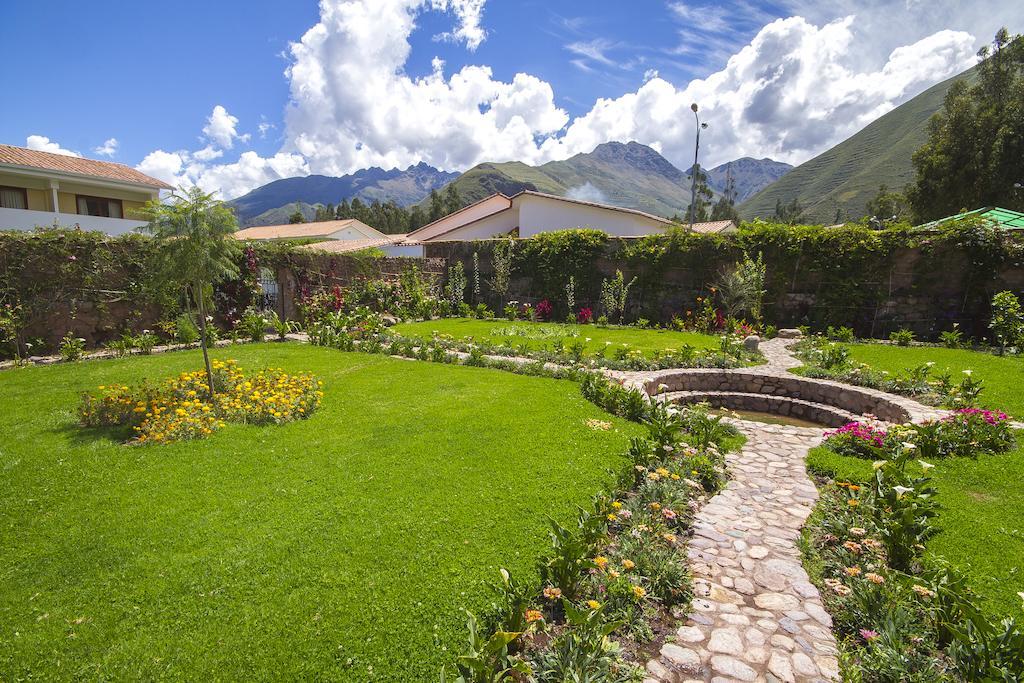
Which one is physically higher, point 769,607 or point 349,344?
point 349,344

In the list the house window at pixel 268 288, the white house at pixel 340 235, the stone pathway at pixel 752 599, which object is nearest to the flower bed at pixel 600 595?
the stone pathway at pixel 752 599

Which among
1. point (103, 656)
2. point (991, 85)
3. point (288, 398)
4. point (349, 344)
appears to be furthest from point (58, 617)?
point (991, 85)

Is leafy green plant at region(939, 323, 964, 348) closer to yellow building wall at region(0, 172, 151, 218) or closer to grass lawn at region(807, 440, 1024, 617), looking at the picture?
grass lawn at region(807, 440, 1024, 617)

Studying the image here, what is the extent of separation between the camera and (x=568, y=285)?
17.2 meters

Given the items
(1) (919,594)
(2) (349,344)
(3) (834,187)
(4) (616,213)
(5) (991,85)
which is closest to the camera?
(1) (919,594)

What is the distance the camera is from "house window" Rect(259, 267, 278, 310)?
46.6ft

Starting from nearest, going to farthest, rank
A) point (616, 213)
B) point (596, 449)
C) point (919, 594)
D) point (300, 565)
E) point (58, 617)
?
point (58, 617) → point (919, 594) → point (300, 565) → point (596, 449) → point (616, 213)

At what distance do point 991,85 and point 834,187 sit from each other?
295 feet

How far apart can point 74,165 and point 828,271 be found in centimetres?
3236

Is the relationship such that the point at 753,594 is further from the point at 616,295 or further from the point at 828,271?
the point at 616,295

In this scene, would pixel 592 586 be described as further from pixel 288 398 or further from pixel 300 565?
pixel 288 398

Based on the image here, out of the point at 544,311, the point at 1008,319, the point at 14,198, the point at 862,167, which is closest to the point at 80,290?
the point at 544,311

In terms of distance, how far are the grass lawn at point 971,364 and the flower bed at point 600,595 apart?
6.07 meters

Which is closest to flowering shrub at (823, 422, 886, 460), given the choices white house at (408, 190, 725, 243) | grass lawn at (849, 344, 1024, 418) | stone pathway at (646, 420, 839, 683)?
stone pathway at (646, 420, 839, 683)
